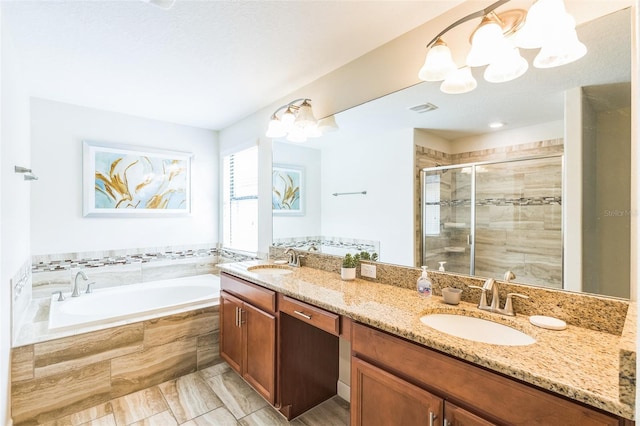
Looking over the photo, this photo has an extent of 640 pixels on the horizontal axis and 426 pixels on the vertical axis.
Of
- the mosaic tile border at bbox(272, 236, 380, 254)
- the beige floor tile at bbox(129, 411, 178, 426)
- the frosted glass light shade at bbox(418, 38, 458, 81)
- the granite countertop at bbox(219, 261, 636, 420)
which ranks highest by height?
the frosted glass light shade at bbox(418, 38, 458, 81)

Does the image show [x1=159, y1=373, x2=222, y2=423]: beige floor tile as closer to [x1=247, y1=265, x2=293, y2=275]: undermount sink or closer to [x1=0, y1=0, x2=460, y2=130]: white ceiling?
[x1=247, y1=265, x2=293, y2=275]: undermount sink

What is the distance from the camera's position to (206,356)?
251cm

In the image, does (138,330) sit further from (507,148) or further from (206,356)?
(507,148)

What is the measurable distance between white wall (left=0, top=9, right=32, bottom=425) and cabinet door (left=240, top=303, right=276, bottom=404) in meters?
1.27

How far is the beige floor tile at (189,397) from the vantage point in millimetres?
1951

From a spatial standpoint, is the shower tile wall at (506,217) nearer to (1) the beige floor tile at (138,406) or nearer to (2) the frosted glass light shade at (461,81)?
(2) the frosted glass light shade at (461,81)

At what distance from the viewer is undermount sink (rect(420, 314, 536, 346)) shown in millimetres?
1158

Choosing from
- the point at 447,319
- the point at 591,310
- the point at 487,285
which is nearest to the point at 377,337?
the point at 447,319

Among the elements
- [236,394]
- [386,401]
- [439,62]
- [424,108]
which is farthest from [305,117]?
[236,394]

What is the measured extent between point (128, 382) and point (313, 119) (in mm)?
2367

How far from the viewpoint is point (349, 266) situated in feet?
6.46

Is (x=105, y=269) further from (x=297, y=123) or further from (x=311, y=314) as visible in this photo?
(x=311, y=314)

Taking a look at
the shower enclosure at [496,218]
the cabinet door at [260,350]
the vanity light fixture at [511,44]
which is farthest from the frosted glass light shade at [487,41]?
the cabinet door at [260,350]

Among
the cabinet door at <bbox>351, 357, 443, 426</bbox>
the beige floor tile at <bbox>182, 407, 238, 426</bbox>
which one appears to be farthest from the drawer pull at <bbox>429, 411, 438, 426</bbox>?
the beige floor tile at <bbox>182, 407, 238, 426</bbox>
